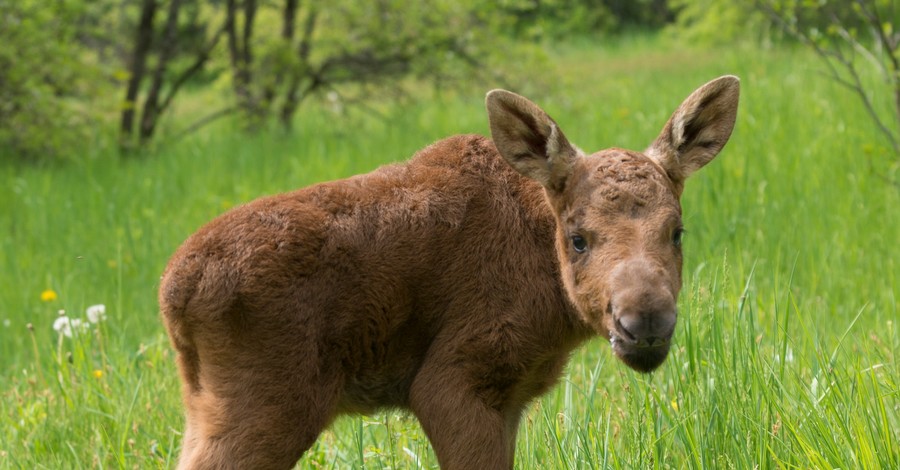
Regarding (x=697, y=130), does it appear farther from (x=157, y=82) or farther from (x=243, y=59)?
(x=157, y=82)

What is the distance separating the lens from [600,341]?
5625 mm

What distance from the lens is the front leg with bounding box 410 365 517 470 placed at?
3.66 meters

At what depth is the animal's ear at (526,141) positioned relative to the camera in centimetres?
399

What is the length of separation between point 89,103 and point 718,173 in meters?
8.47

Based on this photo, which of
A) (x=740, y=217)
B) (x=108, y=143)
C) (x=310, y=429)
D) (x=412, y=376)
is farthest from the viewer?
(x=108, y=143)

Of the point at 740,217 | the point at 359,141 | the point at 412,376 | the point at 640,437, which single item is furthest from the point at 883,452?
the point at 359,141

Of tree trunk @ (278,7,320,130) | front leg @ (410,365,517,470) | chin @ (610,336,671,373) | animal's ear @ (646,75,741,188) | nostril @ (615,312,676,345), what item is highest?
animal's ear @ (646,75,741,188)

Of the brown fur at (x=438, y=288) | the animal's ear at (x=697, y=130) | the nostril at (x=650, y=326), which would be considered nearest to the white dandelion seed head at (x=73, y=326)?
the brown fur at (x=438, y=288)

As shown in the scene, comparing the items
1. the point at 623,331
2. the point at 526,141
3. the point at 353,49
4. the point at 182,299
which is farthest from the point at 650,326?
the point at 353,49

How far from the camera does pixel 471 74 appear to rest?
13.2 m

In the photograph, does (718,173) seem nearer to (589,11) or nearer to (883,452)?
(883,452)

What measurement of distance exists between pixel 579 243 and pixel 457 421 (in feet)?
2.47

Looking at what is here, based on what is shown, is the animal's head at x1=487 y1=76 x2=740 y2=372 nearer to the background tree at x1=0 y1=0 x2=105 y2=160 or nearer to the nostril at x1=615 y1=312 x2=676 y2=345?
the nostril at x1=615 y1=312 x2=676 y2=345

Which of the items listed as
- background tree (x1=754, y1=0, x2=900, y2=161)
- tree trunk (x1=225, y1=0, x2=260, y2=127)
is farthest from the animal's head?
tree trunk (x1=225, y1=0, x2=260, y2=127)
